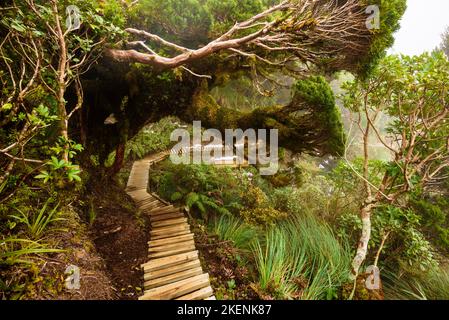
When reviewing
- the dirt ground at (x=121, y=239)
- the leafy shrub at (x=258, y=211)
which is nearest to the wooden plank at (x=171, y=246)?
the dirt ground at (x=121, y=239)

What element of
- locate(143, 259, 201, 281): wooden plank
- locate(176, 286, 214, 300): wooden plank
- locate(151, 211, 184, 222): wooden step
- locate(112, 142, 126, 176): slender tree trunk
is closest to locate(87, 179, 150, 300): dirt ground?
locate(143, 259, 201, 281): wooden plank

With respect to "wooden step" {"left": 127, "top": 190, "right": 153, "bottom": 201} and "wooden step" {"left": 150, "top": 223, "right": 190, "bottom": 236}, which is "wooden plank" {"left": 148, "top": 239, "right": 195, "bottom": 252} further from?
"wooden step" {"left": 127, "top": 190, "right": 153, "bottom": 201}

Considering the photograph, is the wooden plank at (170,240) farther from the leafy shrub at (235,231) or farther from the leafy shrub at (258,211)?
the leafy shrub at (258,211)

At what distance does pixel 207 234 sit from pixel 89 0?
5038 mm

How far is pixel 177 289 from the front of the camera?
3.49 m

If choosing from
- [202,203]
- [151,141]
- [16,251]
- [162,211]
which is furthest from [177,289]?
[151,141]

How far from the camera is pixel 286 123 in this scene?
4.26 meters

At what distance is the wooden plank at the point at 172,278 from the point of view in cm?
360

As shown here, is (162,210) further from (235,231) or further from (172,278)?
(172,278)

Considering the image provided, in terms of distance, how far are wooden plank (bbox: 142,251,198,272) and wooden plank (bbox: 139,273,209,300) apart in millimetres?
454

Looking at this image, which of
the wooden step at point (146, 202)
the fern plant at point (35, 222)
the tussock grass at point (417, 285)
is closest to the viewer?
the fern plant at point (35, 222)

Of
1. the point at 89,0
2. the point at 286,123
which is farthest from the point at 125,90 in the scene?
the point at 286,123
